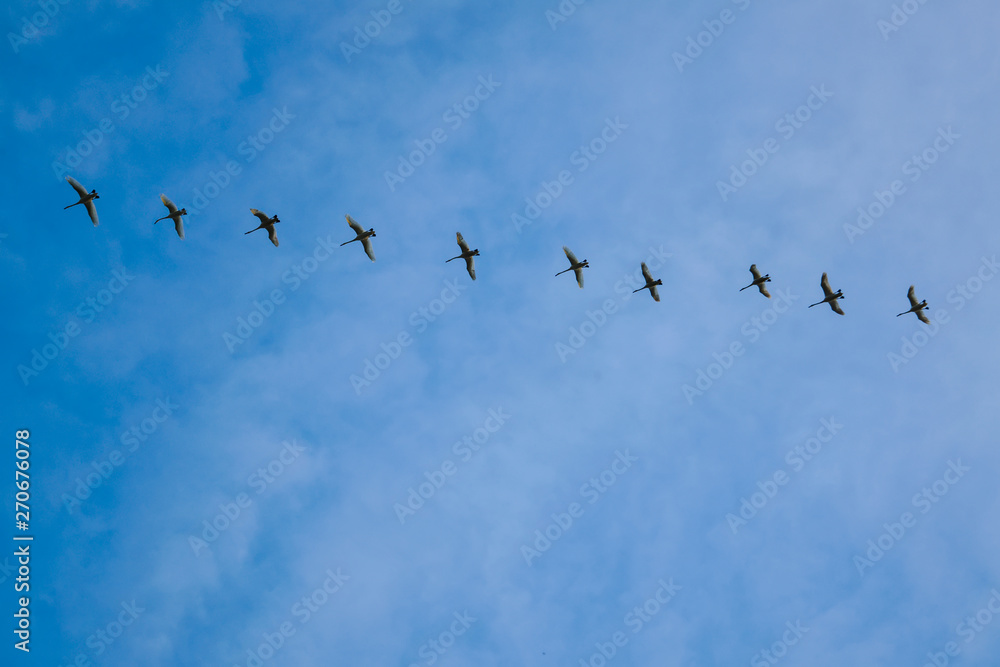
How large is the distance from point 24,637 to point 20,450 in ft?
42.8

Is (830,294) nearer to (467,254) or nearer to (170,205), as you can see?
(467,254)

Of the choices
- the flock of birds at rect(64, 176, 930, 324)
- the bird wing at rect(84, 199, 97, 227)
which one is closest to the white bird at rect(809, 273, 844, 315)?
the flock of birds at rect(64, 176, 930, 324)

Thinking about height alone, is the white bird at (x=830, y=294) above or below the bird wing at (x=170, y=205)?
below

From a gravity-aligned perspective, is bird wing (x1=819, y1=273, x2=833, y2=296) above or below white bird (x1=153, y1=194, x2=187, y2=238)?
below

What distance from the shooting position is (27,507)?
6138cm

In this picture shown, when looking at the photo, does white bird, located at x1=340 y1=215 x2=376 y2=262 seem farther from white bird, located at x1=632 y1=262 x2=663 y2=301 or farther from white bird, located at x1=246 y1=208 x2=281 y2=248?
white bird, located at x1=632 y1=262 x2=663 y2=301

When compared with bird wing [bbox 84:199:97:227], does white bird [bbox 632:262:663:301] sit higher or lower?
Result: lower

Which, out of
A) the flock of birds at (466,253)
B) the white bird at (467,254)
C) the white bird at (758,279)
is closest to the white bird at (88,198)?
the flock of birds at (466,253)

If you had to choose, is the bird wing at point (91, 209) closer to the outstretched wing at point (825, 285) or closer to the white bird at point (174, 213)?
the white bird at point (174, 213)

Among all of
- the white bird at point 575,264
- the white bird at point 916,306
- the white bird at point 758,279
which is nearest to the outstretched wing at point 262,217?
the white bird at point 575,264

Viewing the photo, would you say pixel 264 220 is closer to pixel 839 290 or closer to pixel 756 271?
pixel 756 271

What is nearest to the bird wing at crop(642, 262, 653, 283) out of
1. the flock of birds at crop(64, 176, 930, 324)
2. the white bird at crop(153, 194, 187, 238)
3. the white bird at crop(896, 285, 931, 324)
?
the flock of birds at crop(64, 176, 930, 324)

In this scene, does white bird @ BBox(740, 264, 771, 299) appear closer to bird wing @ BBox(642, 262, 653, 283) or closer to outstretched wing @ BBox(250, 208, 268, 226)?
bird wing @ BBox(642, 262, 653, 283)

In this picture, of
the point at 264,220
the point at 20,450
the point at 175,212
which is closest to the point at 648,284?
the point at 264,220
